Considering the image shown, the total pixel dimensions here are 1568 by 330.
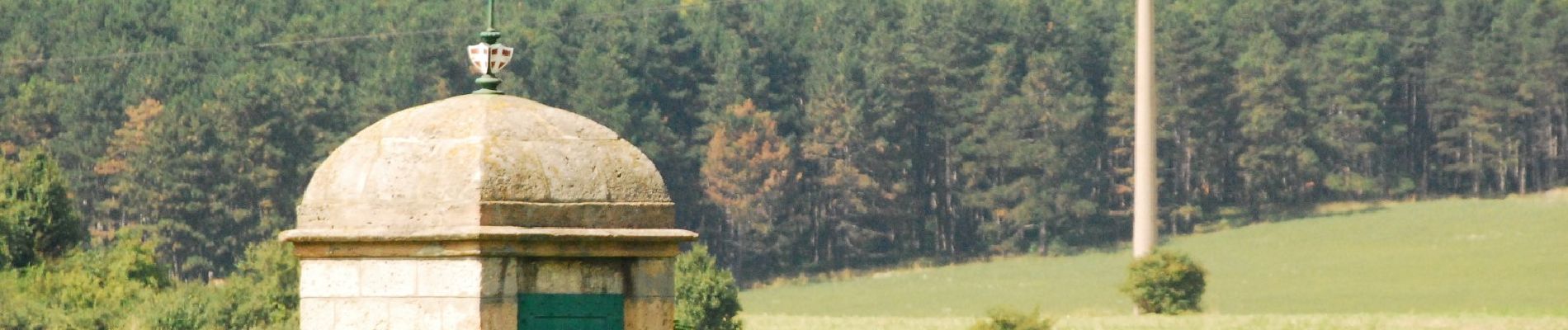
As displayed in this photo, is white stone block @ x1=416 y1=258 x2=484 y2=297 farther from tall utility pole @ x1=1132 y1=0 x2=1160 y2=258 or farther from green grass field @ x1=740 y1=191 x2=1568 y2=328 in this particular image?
tall utility pole @ x1=1132 y1=0 x2=1160 y2=258

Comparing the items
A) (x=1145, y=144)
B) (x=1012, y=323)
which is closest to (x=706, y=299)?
(x=1012, y=323)

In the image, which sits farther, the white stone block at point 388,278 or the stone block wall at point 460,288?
the white stone block at point 388,278

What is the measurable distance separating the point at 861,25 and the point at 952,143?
404 inches

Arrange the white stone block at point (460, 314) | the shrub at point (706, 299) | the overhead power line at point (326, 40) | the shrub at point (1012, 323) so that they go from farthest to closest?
1. the overhead power line at point (326, 40)
2. the shrub at point (706, 299)
3. the shrub at point (1012, 323)
4. the white stone block at point (460, 314)

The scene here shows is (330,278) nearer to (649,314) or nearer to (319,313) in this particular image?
(319,313)

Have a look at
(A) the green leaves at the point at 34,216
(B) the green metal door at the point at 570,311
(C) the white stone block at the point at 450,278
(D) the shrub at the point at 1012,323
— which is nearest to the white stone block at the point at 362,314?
(C) the white stone block at the point at 450,278

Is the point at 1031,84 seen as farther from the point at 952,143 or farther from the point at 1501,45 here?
the point at 1501,45

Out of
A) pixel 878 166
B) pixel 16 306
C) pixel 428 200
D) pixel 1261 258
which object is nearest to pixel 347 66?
pixel 878 166

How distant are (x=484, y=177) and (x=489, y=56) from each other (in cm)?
73

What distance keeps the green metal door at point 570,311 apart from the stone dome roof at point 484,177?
21 cm

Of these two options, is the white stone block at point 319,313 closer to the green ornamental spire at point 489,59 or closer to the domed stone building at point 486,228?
the domed stone building at point 486,228

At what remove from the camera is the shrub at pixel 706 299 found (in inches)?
2186

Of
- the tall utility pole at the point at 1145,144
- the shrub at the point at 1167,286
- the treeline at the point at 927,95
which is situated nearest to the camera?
the shrub at the point at 1167,286

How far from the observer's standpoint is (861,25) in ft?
415
